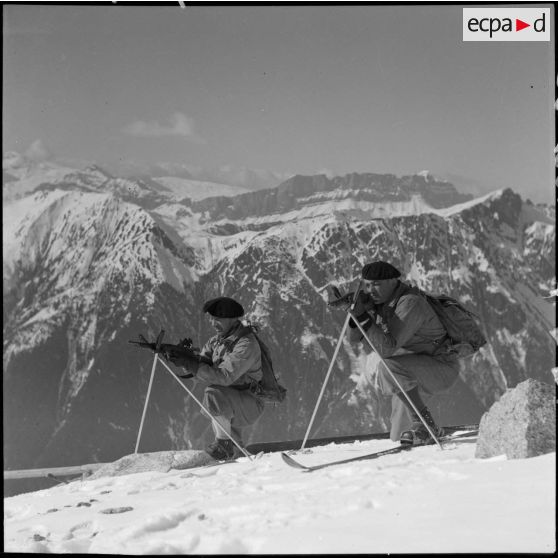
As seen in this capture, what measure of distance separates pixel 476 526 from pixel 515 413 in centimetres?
110

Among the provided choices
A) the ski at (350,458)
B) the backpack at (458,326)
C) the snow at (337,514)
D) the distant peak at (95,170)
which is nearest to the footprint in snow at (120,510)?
the snow at (337,514)

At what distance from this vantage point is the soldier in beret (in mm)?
4883

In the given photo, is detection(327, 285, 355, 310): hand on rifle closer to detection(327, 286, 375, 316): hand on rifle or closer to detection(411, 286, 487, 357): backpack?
detection(327, 286, 375, 316): hand on rifle

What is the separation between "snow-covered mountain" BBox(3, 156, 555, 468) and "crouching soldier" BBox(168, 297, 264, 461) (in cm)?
8268

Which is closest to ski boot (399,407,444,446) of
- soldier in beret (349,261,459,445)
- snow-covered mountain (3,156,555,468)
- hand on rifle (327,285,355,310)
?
soldier in beret (349,261,459,445)

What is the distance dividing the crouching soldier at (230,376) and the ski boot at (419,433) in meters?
1.16

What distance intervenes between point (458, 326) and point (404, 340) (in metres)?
0.42

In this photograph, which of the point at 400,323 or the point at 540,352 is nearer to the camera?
the point at 400,323

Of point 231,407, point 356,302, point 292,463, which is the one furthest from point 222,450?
point 356,302

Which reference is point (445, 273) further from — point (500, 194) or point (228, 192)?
point (228, 192)

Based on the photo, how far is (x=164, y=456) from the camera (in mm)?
5676

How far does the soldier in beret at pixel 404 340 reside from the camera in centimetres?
488

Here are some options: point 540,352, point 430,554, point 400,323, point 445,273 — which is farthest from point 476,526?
point 540,352

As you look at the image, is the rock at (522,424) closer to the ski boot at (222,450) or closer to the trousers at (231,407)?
the trousers at (231,407)
